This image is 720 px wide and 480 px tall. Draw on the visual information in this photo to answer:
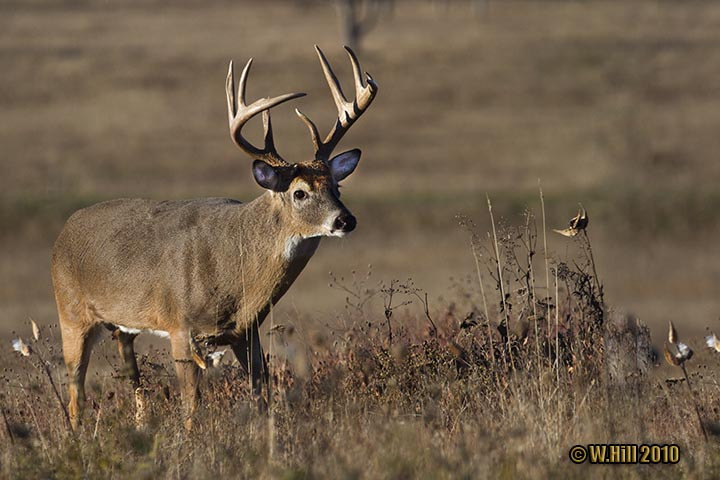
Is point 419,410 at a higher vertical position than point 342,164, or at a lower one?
lower

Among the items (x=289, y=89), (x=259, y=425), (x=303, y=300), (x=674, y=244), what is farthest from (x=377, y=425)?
(x=289, y=89)

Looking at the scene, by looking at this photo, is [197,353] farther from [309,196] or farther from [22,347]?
[309,196]

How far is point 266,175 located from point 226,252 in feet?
1.88

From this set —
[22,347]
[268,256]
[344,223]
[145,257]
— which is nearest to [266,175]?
[268,256]

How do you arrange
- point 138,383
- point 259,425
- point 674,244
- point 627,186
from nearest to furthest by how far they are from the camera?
1. point 259,425
2. point 138,383
3. point 674,244
4. point 627,186

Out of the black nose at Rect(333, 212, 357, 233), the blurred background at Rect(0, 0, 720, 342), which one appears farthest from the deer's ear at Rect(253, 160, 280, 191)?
the blurred background at Rect(0, 0, 720, 342)

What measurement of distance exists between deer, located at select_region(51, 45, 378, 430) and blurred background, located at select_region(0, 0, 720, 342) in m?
9.66

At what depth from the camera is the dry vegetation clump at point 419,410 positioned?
6215 millimetres

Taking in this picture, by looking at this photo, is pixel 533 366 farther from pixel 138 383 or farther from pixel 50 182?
pixel 50 182

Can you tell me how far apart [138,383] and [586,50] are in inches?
1367

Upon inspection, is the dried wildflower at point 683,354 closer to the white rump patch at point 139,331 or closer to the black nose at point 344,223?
the black nose at point 344,223

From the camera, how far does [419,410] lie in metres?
7.43

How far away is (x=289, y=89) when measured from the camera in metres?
37.8

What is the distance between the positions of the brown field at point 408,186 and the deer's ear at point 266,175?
2.80 feet
